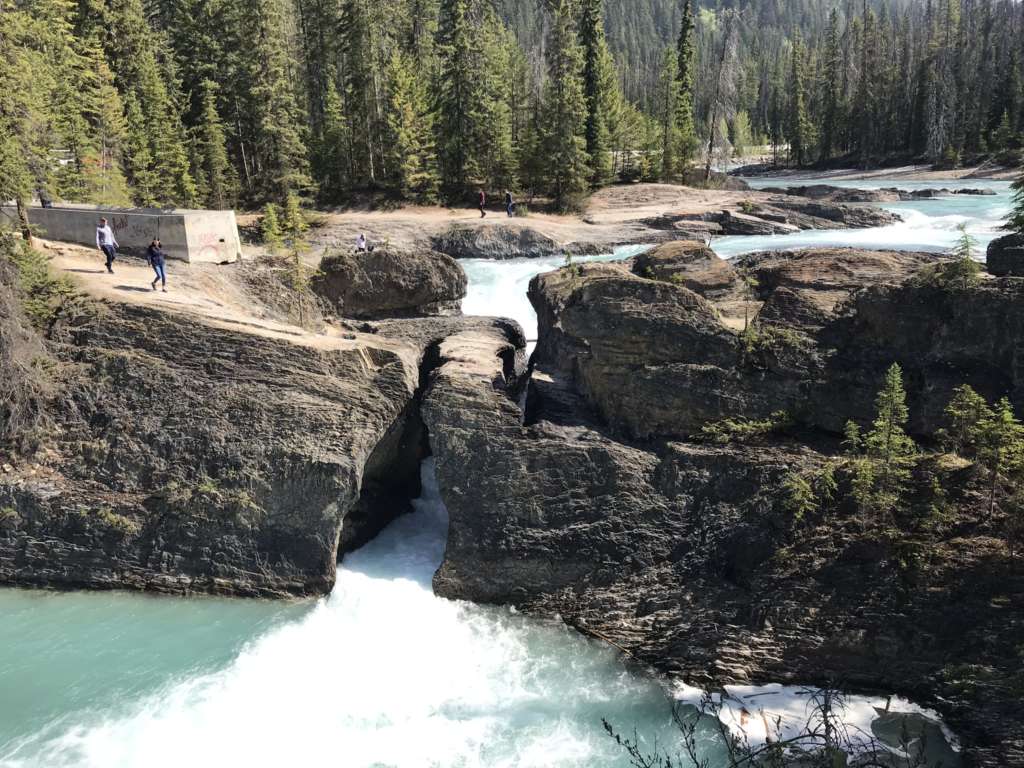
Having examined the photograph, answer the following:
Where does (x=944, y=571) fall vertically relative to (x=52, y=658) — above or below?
above

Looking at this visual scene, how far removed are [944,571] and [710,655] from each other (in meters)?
3.23

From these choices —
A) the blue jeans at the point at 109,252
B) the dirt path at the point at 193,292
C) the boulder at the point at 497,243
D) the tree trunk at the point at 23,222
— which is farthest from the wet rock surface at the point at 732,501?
the boulder at the point at 497,243

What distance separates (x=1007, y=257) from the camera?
44.4ft

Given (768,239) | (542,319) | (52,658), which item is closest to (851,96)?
(768,239)

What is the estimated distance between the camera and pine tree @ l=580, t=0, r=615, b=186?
46.1 m

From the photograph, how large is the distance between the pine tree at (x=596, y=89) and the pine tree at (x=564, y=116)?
2.04 metres

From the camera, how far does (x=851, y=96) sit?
8519cm

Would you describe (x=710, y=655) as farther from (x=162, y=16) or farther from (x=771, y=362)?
(x=162, y=16)

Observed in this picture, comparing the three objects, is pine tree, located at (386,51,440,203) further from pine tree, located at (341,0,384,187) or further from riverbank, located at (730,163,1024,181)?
riverbank, located at (730,163,1024,181)

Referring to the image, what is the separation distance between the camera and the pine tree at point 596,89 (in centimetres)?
4612

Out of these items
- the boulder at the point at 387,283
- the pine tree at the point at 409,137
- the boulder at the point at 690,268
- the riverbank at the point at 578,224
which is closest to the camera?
the boulder at the point at 690,268

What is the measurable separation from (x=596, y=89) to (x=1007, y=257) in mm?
36693

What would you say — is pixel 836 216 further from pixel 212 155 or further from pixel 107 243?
pixel 107 243

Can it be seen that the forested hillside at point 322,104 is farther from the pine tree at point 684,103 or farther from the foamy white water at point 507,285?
the foamy white water at point 507,285
